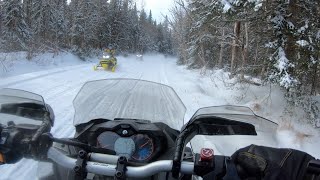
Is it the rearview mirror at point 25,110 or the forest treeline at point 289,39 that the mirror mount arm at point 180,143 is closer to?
the rearview mirror at point 25,110

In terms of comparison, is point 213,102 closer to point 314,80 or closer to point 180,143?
point 314,80

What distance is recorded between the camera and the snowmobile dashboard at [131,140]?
2.71 m

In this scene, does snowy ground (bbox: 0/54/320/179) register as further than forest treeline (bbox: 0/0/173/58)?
No

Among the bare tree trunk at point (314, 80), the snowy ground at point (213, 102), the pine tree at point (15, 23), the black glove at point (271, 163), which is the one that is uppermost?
the pine tree at point (15, 23)

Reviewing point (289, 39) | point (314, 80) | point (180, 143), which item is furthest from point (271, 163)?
point (314, 80)

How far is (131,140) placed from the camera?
2.72 m

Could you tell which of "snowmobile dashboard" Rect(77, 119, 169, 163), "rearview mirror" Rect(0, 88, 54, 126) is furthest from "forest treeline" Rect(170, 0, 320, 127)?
"rearview mirror" Rect(0, 88, 54, 126)

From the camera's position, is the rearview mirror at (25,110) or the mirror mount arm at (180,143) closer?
the mirror mount arm at (180,143)

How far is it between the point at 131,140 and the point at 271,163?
1115mm

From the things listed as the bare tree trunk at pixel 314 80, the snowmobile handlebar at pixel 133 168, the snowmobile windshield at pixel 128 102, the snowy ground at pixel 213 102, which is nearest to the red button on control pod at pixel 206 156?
the snowmobile handlebar at pixel 133 168

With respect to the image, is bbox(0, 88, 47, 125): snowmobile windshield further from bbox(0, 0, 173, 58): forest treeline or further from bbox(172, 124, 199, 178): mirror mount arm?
bbox(0, 0, 173, 58): forest treeline

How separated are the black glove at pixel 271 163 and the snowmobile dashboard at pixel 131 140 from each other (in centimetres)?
87

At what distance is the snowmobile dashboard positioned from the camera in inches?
106

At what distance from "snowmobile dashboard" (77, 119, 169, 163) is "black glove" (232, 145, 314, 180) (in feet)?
2.85
